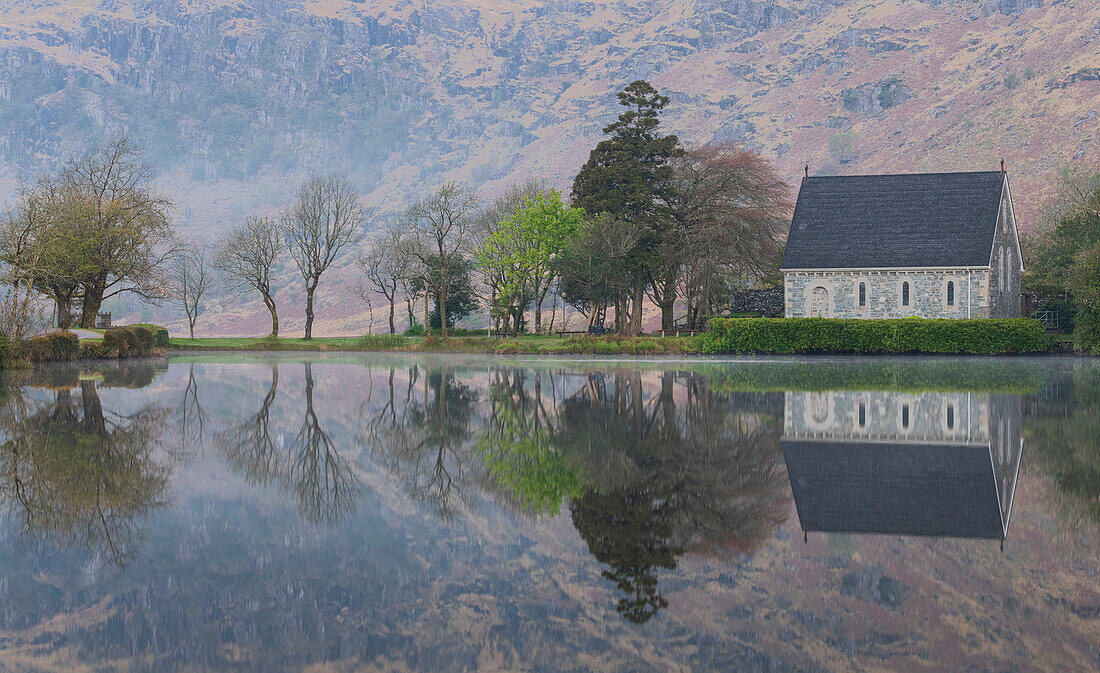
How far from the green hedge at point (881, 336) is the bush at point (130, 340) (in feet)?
81.4

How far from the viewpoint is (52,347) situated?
115 feet

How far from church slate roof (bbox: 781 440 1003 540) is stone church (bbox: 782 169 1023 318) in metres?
36.9

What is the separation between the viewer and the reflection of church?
23.1 ft

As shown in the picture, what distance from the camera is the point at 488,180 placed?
178 metres

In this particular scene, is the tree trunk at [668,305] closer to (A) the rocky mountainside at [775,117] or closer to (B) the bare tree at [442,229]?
(B) the bare tree at [442,229]

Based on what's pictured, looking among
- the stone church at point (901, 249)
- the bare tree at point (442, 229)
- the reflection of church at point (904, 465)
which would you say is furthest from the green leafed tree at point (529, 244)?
the reflection of church at point (904, 465)

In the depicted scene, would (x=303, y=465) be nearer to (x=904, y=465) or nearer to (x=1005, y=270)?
(x=904, y=465)

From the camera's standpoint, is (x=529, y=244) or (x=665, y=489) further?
(x=529, y=244)

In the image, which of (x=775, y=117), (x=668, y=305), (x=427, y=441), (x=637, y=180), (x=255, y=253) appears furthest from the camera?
(x=775, y=117)

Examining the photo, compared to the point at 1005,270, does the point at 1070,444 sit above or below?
below

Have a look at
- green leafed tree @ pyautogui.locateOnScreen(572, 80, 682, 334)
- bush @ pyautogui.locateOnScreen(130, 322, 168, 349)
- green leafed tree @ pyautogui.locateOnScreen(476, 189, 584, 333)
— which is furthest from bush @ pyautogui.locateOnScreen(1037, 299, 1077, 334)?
bush @ pyautogui.locateOnScreen(130, 322, 168, 349)

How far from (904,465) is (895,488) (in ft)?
4.99

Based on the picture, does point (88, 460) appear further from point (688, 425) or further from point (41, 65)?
point (41, 65)

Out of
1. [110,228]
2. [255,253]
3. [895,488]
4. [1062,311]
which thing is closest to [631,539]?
[895,488]
